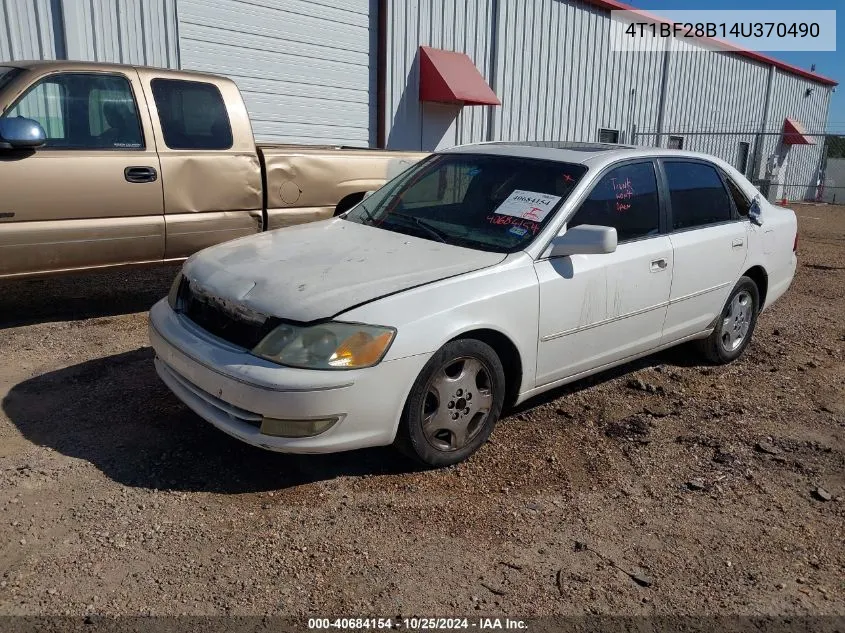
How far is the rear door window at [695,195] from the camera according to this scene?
4734 millimetres

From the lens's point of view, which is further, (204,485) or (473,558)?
(204,485)

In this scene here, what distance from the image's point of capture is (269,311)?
10.6ft

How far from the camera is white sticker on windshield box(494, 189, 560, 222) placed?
3992 mm

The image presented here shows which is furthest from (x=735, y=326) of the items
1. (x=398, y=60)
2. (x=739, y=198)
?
(x=398, y=60)

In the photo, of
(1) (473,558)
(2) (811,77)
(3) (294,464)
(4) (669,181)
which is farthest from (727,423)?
(2) (811,77)

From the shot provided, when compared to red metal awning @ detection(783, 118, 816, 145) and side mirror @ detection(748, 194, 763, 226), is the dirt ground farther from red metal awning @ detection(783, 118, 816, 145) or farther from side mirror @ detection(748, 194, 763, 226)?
red metal awning @ detection(783, 118, 816, 145)

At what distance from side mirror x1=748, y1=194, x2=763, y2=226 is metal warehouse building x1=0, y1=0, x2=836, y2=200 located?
738 cm

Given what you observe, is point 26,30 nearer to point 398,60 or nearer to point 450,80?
point 398,60

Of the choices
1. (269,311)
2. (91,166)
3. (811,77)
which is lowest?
(269,311)

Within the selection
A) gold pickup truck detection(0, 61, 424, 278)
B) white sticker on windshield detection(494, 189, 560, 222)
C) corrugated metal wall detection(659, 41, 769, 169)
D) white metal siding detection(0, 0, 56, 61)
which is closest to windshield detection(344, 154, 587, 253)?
white sticker on windshield detection(494, 189, 560, 222)

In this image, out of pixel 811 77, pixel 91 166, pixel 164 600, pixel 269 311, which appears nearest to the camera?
pixel 164 600

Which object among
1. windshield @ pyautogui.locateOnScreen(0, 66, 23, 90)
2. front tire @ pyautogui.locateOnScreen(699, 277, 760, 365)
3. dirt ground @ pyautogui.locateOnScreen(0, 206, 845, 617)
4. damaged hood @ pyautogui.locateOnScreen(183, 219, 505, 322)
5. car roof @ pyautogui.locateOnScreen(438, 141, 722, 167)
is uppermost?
windshield @ pyautogui.locateOnScreen(0, 66, 23, 90)

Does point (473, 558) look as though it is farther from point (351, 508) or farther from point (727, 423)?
point (727, 423)

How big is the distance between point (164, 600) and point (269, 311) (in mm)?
1240
